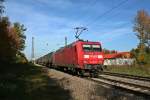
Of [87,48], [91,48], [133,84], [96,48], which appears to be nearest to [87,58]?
[87,48]

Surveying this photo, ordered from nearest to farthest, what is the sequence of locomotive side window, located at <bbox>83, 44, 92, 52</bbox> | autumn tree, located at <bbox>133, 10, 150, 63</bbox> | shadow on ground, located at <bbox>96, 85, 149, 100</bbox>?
shadow on ground, located at <bbox>96, 85, 149, 100</bbox> < locomotive side window, located at <bbox>83, 44, 92, 52</bbox> < autumn tree, located at <bbox>133, 10, 150, 63</bbox>

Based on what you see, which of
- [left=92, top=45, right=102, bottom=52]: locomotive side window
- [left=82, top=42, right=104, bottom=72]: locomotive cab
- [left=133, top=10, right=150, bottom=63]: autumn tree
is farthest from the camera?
[left=133, top=10, right=150, bottom=63]: autumn tree

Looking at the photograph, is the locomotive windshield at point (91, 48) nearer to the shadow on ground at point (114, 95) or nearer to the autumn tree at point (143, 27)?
the shadow on ground at point (114, 95)

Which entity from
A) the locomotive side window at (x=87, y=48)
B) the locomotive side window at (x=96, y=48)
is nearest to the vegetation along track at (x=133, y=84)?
the locomotive side window at (x=87, y=48)

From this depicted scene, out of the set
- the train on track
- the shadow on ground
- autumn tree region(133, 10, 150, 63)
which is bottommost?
the shadow on ground

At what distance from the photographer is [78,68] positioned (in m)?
27.8

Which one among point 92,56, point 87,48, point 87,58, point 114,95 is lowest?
point 114,95

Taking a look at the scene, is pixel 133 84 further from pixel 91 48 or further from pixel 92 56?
pixel 91 48

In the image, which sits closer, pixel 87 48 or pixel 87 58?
pixel 87 58

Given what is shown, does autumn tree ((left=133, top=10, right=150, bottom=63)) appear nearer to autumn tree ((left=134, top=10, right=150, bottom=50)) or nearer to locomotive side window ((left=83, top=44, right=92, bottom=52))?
autumn tree ((left=134, top=10, right=150, bottom=50))

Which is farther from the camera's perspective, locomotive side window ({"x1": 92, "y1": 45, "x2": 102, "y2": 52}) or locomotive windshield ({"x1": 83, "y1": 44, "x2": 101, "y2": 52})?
locomotive side window ({"x1": 92, "y1": 45, "x2": 102, "y2": 52})

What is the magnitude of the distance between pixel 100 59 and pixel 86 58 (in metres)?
1.40

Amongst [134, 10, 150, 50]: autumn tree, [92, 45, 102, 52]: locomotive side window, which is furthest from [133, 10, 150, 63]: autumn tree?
[92, 45, 102, 52]: locomotive side window

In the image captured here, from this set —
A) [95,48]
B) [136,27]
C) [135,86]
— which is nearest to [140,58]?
[136,27]
